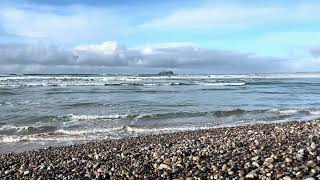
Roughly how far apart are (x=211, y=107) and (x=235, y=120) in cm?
549

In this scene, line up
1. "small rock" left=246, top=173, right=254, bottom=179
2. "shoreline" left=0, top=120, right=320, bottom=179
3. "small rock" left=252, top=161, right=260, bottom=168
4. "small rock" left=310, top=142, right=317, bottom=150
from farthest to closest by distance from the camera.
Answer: "small rock" left=310, top=142, right=317, bottom=150, "small rock" left=252, top=161, right=260, bottom=168, "shoreline" left=0, top=120, right=320, bottom=179, "small rock" left=246, top=173, right=254, bottom=179

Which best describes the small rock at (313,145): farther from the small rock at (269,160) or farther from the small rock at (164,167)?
the small rock at (164,167)

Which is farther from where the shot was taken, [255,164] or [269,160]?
[269,160]

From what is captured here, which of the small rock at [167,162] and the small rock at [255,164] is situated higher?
the small rock at [255,164]

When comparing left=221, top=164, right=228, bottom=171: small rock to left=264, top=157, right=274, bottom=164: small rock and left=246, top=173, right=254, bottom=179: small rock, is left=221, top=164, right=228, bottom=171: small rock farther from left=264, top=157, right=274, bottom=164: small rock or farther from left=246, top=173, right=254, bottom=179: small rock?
left=264, top=157, right=274, bottom=164: small rock

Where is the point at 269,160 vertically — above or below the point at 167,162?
above

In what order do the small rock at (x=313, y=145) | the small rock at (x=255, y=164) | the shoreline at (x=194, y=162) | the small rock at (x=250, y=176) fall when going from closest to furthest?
the small rock at (x=250, y=176)
the shoreline at (x=194, y=162)
the small rock at (x=255, y=164)
the small rock at (x=313, y=145)

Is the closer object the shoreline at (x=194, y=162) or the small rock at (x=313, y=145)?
the shoreline at (x=194, y=162)

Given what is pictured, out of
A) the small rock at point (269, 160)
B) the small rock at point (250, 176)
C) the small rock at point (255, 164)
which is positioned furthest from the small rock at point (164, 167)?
the small rock at point (269, 160)

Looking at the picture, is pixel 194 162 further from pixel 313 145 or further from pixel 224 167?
pixel 313 145

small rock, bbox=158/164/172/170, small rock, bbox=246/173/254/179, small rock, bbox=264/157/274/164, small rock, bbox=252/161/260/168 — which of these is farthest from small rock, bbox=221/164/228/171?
small rock, bbox=158/164/172/170

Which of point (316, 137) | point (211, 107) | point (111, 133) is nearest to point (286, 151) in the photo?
point (316, 137)

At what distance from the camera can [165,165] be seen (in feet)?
27.4

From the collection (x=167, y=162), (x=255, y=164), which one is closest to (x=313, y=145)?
(x=255, y=164)
